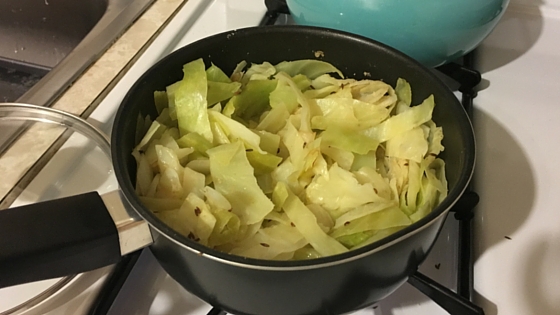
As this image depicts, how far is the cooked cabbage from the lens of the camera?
19.4 inches

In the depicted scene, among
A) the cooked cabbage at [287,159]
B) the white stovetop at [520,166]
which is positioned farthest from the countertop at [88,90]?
the white stovetop at [520,166]

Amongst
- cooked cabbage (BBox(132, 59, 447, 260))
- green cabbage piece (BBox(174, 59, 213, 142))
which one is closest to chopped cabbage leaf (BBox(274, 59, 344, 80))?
cooked cabbage (BBox(132, 59, 447, 260))

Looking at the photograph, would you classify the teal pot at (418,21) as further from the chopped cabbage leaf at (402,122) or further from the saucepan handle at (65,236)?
the saucepan handle at (65,236)

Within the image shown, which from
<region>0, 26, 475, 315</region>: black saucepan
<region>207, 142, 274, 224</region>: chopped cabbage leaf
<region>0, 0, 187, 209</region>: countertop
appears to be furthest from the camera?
<region>0, 0, 187, 209</region>: countertop

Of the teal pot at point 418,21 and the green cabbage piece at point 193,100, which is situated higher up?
the teal pot at point 418,21

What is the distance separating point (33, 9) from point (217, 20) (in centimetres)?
41

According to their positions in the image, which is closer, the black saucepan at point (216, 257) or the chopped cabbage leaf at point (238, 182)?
the black saucepan at point (216, 257)

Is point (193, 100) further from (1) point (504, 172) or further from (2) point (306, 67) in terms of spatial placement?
(1) point (504, 172)

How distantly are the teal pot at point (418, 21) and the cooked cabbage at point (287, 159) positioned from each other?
8 cm

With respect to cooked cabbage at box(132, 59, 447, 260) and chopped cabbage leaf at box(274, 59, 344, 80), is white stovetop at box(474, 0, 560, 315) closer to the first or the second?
cooked cabbage at box(132, 59, 447, 260)

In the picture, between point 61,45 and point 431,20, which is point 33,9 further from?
point 431,20

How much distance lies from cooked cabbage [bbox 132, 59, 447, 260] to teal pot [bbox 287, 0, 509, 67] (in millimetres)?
79

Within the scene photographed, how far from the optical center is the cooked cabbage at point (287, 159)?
49 centimetres

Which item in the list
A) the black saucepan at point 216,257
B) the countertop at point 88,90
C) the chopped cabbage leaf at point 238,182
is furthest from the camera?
the countertop at point 88,90
